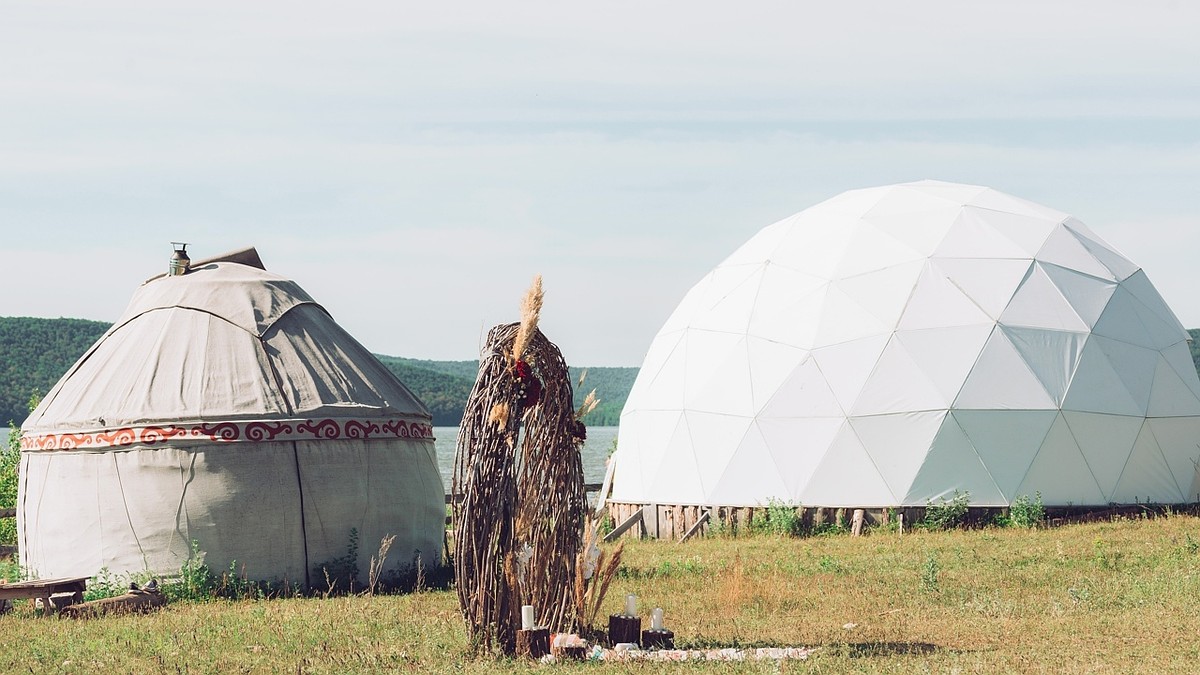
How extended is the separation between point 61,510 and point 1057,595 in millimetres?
11332

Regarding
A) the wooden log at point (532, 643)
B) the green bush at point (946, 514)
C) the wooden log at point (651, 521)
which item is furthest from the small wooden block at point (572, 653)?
the wooden log at point (651, 521)

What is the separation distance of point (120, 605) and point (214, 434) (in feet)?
7.24

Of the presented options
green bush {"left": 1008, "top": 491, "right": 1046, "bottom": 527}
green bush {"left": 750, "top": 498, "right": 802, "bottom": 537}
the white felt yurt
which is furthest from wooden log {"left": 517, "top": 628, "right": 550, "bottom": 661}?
green bush {"left": 1008, "top": 491, "right": 1046, "bottom": 527}

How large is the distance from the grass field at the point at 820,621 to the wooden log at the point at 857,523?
2.66m

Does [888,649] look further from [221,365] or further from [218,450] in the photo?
[221,365]

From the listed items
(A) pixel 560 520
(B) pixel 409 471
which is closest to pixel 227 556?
(B) pixel 409 471

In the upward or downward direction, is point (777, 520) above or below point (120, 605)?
above

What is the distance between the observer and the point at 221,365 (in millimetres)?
15789

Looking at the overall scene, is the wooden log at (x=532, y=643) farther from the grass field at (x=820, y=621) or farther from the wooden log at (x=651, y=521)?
the wooden log at (x=651, y=521)

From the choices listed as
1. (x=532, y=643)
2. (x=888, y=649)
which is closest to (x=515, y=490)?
(x=532, y=643)

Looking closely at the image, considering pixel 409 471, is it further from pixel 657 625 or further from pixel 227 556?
pixel 657 625

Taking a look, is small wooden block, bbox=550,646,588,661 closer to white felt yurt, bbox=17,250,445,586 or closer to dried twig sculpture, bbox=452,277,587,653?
dried twig sculpture, bbox=452,277,587,653

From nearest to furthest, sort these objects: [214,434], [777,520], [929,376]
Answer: [214,434] → [777,520] → [929,376]

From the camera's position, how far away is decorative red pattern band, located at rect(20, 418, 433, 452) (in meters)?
15.2
